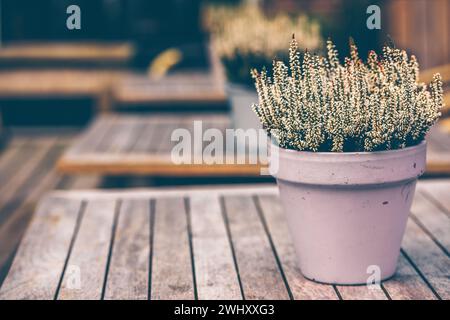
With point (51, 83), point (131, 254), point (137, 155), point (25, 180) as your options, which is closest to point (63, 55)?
point (51, 83)

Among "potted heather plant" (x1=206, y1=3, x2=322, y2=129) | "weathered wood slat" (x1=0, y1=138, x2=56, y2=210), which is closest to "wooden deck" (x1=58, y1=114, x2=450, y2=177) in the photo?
"potted heather plant" (x1=206, y1=3, x2=322, y2=129)

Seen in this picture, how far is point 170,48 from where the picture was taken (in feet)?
32.3

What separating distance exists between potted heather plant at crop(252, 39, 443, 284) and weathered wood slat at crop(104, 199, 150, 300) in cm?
60

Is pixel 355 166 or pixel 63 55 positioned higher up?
pixel 355 166

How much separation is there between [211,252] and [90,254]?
1.54 feet

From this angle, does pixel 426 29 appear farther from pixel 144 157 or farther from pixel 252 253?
pixel 252 253

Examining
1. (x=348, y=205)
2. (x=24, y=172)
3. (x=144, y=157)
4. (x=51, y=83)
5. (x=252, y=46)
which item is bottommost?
(x=24, y=172)

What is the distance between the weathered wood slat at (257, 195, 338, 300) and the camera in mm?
2855

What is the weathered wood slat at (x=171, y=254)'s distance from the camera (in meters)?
2.95

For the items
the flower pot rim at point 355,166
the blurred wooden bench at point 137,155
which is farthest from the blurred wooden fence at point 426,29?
the flower pot rim at point 355,166

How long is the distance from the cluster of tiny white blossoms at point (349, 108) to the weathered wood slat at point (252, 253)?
49 centimetres

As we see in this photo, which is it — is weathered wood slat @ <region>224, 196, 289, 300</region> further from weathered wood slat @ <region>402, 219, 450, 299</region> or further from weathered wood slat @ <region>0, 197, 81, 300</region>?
weathered wood slat @ <region>0, 197, 81, 300</region>

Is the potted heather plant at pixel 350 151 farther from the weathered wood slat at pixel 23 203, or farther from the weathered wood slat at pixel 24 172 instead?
the weathered wood slat at pixel 24 172

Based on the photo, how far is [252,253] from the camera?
3.32 m
